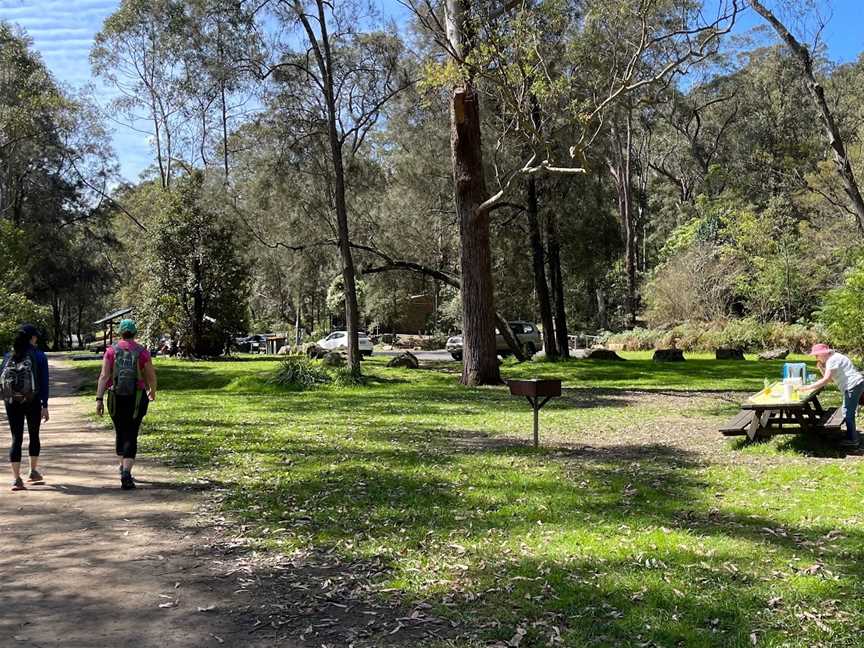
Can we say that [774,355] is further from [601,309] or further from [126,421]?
[126,421]

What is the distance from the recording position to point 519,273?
31266 millimetres

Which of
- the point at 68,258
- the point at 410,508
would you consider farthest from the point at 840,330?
the point at 68,258

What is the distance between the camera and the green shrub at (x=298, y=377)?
727 inches

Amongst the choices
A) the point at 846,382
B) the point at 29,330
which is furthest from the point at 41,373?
the point at 846,382

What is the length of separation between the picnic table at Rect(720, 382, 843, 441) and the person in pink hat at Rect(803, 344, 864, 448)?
0.12m

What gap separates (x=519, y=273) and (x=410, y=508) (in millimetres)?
25471

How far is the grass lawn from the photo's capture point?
4.00m

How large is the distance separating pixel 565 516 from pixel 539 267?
63.7 feet

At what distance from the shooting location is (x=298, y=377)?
18859 millimetres

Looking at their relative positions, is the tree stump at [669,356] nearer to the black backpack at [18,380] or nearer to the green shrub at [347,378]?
the green shrub at [347,378]

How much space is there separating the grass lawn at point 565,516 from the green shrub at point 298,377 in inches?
224

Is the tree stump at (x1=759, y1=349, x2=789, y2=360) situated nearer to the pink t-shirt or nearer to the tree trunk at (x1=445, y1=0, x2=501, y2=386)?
the tree trunk at (x1=445, y1=0, x2=501, y2=386)

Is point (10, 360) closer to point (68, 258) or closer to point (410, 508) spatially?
point (410, 508)

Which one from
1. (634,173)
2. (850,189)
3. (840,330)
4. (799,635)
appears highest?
(634,173)
